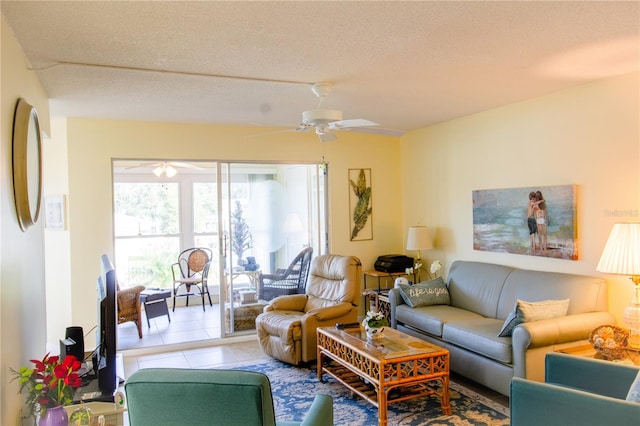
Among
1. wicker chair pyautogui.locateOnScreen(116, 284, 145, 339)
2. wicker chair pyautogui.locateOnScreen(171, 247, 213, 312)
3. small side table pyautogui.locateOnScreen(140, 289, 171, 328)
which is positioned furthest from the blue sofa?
wicker chair pyautogui.locateOnScreen(171, 247, 213, 312)

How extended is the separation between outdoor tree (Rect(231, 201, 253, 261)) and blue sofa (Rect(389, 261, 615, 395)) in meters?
1.93

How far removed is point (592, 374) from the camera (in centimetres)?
274

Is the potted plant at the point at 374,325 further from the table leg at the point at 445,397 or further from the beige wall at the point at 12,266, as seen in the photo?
the beige wall at the point at 12,266

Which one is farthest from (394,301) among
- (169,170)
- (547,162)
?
(169,170)

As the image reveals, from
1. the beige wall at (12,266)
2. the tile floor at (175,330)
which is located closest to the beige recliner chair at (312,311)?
the tile floor at (175,330)

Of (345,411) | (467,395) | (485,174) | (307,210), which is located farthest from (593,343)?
(307,210)

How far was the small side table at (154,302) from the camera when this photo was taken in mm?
6484

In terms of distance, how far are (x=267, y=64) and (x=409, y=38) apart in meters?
0.98

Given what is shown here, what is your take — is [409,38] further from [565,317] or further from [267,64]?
[565,317]

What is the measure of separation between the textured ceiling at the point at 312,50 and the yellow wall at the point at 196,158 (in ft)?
2.10

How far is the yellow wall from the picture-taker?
514 centimetres

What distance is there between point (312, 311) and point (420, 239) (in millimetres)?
1752

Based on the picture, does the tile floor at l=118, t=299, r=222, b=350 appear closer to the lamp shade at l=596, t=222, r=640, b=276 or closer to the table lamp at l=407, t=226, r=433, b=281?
the table lamp at l=407, t=226, r=433, b=281

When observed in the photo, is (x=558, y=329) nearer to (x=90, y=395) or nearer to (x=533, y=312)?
(x=533, y=312)
